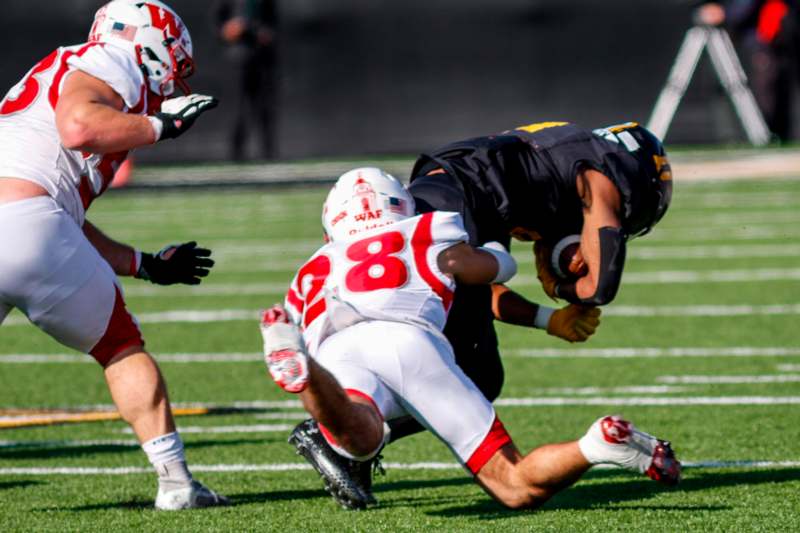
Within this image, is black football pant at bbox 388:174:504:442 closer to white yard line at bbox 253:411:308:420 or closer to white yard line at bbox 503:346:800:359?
white yard line at bbox 253:411:308:420

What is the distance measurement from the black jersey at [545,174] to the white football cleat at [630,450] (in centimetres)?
126

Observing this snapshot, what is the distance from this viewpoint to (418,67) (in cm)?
2228

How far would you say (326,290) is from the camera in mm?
5086

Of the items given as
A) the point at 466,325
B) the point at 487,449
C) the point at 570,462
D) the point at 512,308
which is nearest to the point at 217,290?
the point at 512,308

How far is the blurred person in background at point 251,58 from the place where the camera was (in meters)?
21.1

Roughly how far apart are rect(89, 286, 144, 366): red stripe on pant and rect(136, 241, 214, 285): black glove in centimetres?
43

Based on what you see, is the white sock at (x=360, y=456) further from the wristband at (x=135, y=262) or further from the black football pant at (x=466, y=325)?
the wristband at (x=135, y=262)

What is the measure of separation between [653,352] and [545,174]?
2.93m

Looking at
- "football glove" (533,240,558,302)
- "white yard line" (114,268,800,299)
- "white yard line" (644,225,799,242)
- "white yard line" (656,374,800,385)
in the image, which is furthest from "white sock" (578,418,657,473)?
"white yard line" (644,225,799,242)

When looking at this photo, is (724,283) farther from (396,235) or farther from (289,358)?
(289,358)

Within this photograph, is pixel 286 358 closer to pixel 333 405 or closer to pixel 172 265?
pixel 333 405

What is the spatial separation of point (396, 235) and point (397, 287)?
172 millimetres

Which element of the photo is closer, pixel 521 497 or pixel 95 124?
pixel 521 497

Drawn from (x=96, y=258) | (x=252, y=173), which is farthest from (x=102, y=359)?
(x=252, y=173)
